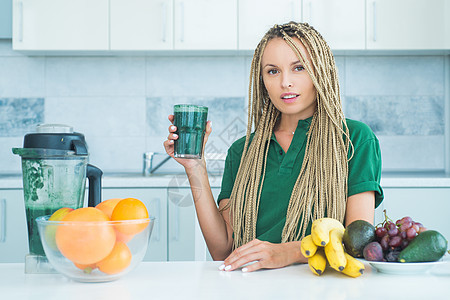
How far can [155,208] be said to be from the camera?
7.97 feet

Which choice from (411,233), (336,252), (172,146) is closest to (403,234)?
(411,233)

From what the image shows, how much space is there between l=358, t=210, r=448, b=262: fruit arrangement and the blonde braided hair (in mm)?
384

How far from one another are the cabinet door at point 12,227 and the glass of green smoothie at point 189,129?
1.55m

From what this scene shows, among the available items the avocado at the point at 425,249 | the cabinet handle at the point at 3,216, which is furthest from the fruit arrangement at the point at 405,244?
the cabinet handle at the point at 3,216

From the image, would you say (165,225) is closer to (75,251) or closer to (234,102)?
(234,102)

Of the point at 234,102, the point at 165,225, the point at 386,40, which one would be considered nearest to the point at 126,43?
the point at 234,102

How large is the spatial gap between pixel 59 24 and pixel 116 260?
2.21m

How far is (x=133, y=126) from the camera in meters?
3.04

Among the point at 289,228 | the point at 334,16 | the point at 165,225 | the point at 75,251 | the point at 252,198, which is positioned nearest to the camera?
the point at 75,251

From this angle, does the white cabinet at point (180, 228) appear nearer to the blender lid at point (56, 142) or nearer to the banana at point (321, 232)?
the blender lid at point (56, 142)

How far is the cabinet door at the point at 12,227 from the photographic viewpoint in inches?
95.3

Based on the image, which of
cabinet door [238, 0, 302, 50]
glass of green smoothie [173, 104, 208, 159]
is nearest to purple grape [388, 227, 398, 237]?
glass of green smoothie [173, 104, 208, 159]

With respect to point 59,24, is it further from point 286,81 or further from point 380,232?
point 380,232

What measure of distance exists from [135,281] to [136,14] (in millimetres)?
2105
